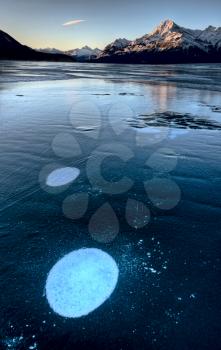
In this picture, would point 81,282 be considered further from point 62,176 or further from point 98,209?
point 62,176

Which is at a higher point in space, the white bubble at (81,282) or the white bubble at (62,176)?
the white bubble at (62,176)

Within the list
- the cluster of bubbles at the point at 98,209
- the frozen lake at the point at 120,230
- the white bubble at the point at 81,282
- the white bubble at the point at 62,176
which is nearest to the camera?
the frozen lake at the point at 120,230

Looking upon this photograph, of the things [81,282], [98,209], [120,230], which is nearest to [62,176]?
[98,209]

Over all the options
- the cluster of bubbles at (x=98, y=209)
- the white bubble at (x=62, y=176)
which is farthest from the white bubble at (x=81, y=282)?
the white bubble at (x=62, y=176)

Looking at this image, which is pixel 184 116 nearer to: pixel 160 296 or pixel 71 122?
pixel 71 122

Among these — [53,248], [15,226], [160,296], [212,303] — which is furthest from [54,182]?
[212,303]

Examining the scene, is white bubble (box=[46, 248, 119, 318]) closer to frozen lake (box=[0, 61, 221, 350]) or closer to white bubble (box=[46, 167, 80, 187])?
frozen lake (box=[0, 61, 221, 350])

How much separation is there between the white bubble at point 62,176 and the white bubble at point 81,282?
223cm

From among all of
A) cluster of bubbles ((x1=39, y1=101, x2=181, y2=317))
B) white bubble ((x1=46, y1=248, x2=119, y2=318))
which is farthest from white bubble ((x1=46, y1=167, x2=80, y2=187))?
white bubble ((x1=46, y1=248, x2=119, y2=318))

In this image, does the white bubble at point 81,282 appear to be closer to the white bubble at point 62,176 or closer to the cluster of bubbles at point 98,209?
the cluster of bubbles at point 98,209

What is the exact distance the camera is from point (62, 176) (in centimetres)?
616

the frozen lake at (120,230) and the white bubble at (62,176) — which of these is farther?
the white bubble at (62,176)

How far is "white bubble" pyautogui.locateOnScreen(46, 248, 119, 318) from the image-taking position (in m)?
3.02

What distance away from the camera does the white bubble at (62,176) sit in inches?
229
